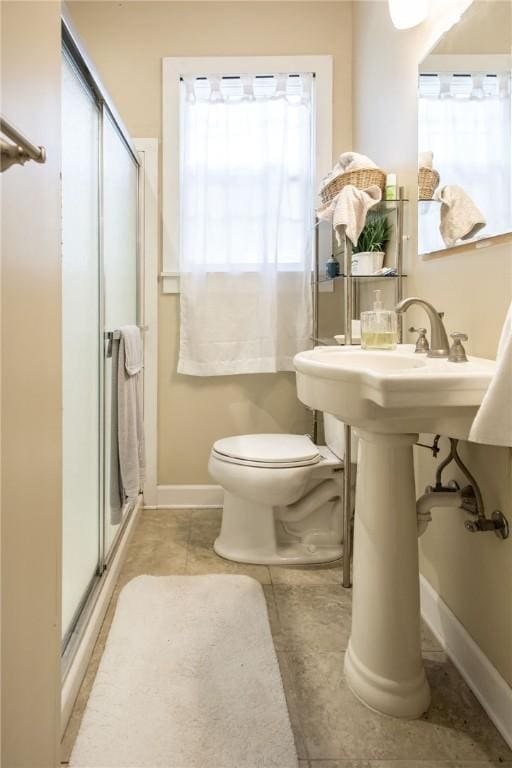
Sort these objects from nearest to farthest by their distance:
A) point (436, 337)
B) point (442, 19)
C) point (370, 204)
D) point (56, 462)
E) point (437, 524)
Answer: point (56, 462)
point (436, 337)
point (442, 19)
point (437, 524)
point (370, 204)

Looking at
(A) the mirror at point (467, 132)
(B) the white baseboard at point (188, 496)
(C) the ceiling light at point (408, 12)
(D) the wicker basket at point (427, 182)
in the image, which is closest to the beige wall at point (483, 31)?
Answer: (A) the mirror at point (467, 132)

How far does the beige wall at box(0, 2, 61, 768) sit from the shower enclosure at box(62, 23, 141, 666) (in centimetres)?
40

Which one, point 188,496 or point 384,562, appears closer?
point 384,562

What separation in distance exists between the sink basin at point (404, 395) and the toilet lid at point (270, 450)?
0.76 m

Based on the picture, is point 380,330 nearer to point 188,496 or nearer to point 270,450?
point 270,450

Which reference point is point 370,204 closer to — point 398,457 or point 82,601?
point 398,457

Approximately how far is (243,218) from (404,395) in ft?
5.90

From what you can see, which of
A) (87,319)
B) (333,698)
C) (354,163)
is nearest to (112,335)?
(87,319)

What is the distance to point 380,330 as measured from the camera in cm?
159

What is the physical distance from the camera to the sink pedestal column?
1.26 m

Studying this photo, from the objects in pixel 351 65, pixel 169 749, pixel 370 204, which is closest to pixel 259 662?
pixel 169 749

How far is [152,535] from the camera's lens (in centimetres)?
234

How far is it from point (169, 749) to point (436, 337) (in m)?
1.16

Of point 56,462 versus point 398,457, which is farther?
point 398,457
